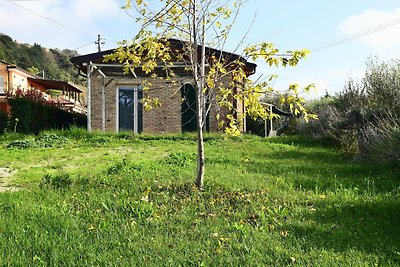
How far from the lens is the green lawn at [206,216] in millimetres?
3371

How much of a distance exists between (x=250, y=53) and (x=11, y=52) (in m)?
57.8

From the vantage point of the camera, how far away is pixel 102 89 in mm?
17031

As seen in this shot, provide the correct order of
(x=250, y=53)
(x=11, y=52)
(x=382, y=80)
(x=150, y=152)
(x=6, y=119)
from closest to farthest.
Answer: (x=250, y=53) < (x=150, y=152) < (x=382, y=80) < (x=6, y=119) < (x=11, y=52)

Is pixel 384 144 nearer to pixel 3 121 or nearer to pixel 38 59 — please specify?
pixel 3 121

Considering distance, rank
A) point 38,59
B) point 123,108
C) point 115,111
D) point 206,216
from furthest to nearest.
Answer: point 38,59 < point 123,108 < point 115,111 < point 206,216

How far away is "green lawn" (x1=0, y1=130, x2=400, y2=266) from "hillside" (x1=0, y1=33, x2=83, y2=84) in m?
49.5

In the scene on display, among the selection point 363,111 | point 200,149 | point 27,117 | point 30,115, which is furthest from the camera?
point 30,115

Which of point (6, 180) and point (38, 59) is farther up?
point (38, 59)

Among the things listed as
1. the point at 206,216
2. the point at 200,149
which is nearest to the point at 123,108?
the point at 200,149

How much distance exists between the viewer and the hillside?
182 feet

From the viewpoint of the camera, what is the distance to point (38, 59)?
6294 centimetres

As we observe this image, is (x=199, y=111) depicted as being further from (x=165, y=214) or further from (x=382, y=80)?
(x=382, y=80)

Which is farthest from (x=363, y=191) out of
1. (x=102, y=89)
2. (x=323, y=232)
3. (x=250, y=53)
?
(x=102, y=89)

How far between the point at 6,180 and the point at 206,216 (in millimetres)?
4313
